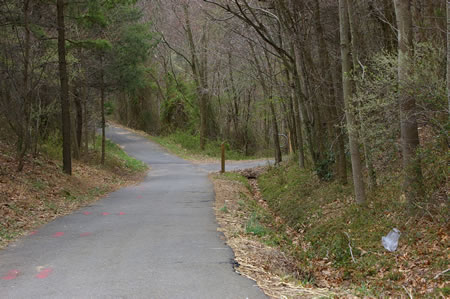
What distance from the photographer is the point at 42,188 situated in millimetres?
15438

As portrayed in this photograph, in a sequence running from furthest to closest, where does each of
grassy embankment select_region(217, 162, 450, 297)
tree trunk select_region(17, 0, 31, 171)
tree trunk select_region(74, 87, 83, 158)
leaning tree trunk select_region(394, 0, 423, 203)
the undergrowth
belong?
tree trunk select_region(74, 87, 83, 158), tree trunk select_region(17, 0, 31, 171), leaning tree trunk select_region(394, 0, 423, 203), the undergrowth, grassy embankment select_region(217, 162, 450, 297)

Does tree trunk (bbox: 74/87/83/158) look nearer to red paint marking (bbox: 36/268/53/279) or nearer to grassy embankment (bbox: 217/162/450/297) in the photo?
grassy embankment (bbox: 217/162/450/297)

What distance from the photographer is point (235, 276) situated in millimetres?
6273

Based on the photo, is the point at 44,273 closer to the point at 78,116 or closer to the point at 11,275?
the point at 11,275

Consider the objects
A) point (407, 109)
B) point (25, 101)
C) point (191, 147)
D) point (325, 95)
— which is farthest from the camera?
point (191, 147)

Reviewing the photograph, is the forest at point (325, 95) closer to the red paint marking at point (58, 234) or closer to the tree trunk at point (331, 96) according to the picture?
the tree trunk at point (331, 96)

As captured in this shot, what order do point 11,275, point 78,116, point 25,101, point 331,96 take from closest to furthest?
point 11,275 → point 331,96 → point 25,101 → point 78,116

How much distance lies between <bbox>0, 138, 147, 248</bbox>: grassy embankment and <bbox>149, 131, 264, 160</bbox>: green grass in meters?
15.8

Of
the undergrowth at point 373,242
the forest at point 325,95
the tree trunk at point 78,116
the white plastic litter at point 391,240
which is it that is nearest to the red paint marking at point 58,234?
the forest at point 325,95

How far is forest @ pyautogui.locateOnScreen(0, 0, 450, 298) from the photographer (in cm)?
924

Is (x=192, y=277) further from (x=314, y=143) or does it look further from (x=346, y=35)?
(x=314, y=143)

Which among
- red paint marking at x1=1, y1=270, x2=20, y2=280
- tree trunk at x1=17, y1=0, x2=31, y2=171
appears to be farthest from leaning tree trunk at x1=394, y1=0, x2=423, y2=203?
tree trunk at x1=17, y1=0, x2=31, y2=171

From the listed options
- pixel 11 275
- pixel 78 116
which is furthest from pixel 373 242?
pixel 78 116

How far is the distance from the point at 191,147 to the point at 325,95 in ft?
97.4
